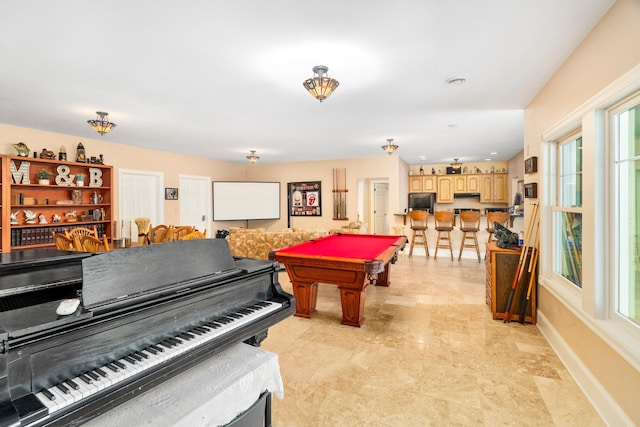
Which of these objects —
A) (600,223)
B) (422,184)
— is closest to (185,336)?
(600,223)

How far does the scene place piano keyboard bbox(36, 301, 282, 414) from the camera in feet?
3.11

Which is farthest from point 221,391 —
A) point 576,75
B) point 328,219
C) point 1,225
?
point 328,219

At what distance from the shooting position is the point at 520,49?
94.5 inches

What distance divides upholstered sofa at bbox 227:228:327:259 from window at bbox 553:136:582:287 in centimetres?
312

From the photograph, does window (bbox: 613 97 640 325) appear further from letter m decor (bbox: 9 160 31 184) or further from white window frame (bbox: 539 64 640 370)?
letter m decor (bbox: 9 160 31 184)

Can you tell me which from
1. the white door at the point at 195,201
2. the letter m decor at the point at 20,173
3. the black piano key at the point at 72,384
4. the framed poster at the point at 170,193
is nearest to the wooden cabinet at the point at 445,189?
the white door at the point at 195,201

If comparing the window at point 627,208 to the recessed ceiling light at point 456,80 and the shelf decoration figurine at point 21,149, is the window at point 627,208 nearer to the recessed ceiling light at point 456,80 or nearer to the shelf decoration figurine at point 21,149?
the recessed ceiling light at point 456,80

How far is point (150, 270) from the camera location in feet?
4.56

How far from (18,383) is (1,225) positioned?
16.5 ft

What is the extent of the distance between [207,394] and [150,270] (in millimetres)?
581

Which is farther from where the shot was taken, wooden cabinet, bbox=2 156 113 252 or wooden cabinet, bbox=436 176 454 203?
wooden cabinet, bbox=436 176 454 203

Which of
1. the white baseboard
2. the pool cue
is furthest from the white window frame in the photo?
the pool cue

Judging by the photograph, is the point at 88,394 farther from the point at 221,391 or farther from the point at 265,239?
the point at 265,239

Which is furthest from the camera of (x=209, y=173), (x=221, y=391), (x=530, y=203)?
(x=209, y=173)
